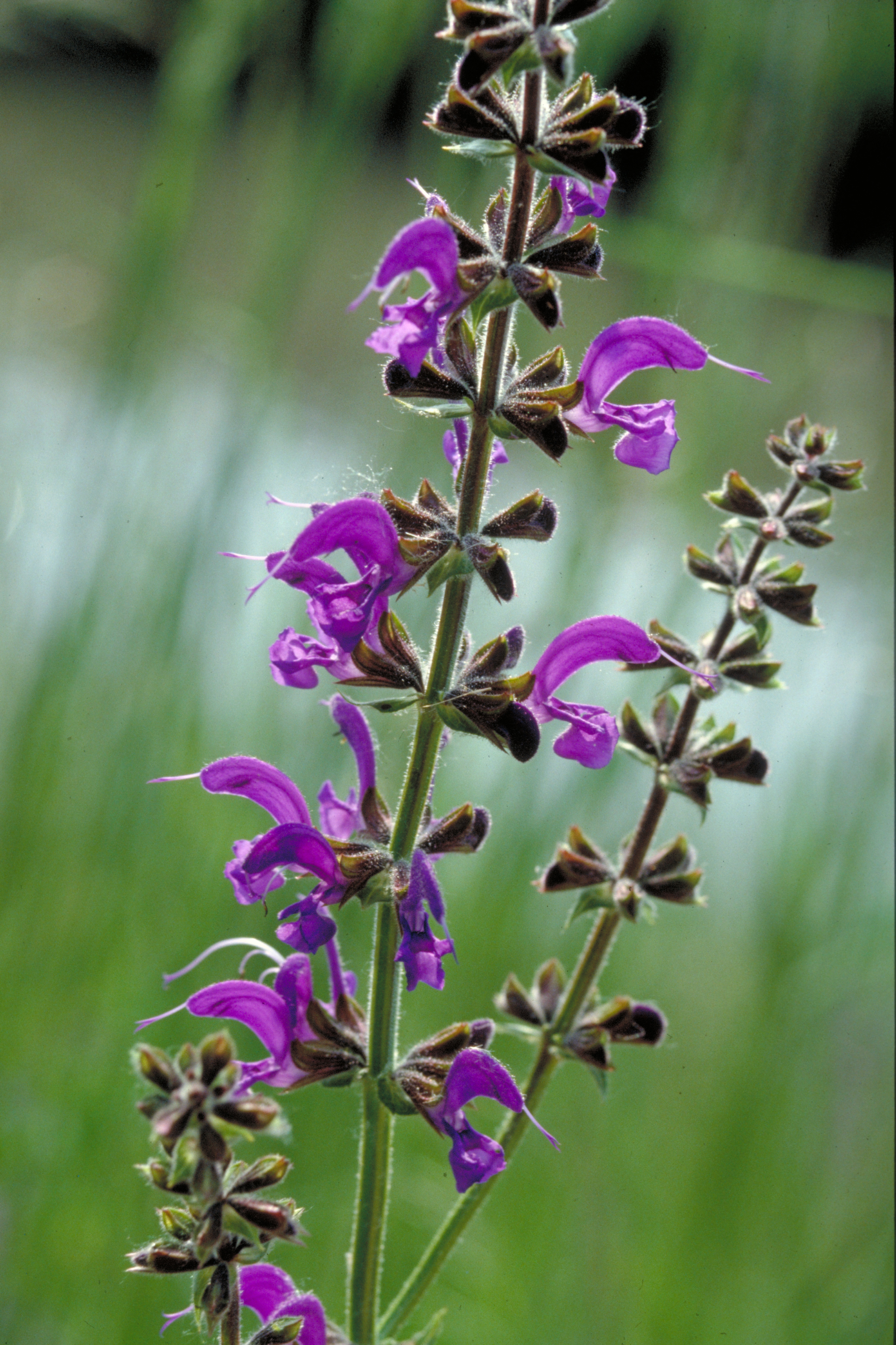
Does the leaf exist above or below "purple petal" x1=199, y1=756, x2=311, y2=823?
below

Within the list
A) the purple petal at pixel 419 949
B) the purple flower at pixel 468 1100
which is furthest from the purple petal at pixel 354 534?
the purple flower at pixel 468 1100

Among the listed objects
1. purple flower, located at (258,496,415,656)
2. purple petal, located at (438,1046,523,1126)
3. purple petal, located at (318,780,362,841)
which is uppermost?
purple flower, located at (258,496,415,656)

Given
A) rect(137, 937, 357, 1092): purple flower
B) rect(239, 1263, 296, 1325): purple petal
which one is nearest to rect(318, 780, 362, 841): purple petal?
rect(137, 937, 357, 1092): purple flower

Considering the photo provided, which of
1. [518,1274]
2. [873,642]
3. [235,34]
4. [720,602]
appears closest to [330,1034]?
[518,1274]

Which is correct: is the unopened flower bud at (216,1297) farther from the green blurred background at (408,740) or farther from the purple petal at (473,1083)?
Result: the green blurred background at (408,740)

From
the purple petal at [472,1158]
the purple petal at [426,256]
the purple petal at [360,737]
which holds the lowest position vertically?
the purple petal at [472,1158]

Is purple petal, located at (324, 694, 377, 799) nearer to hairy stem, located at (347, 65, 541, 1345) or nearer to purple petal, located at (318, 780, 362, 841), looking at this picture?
purple petal, located at (318, 780, 362, 841)
